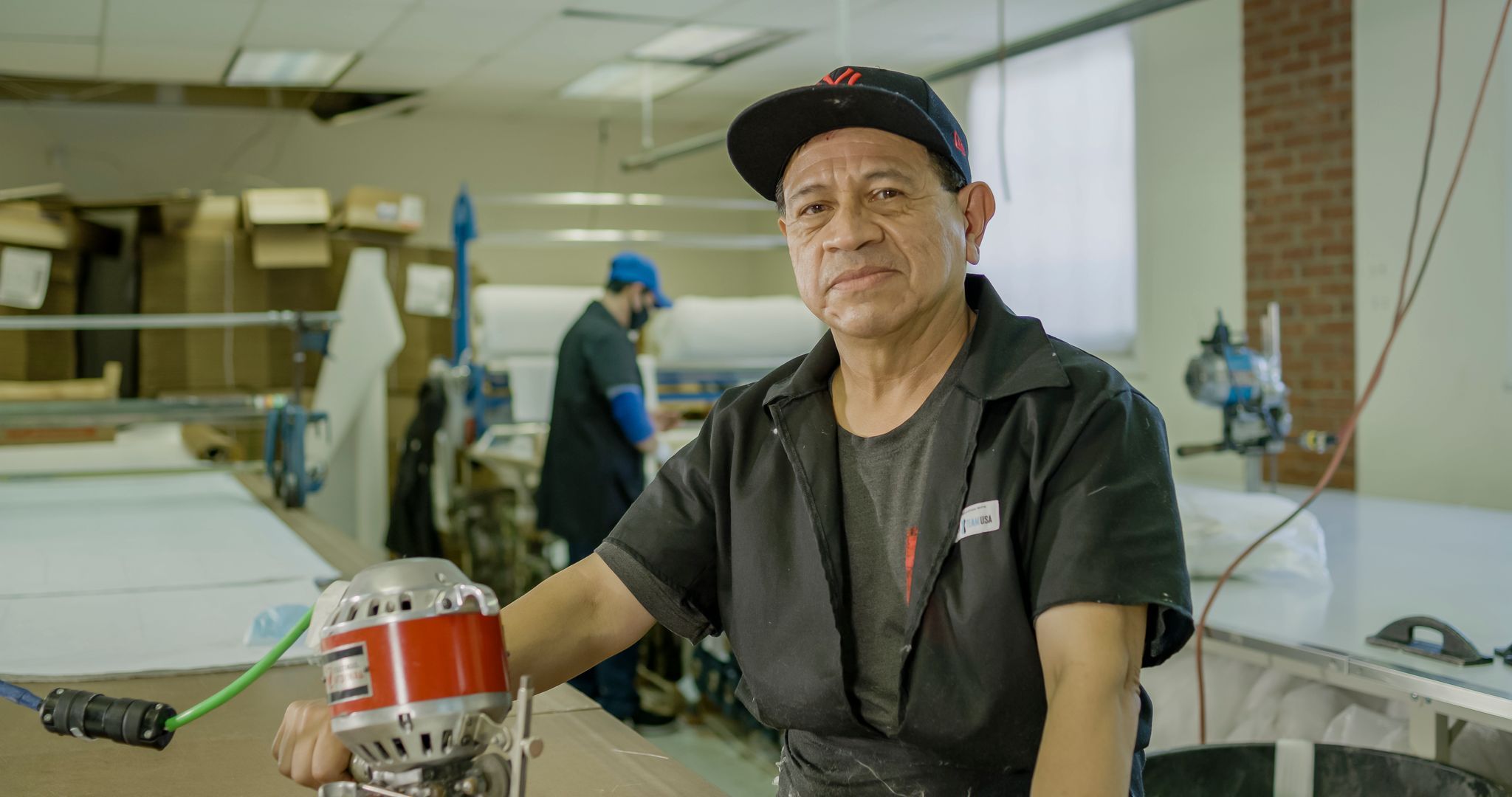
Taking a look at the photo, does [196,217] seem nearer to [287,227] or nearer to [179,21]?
[287,227]

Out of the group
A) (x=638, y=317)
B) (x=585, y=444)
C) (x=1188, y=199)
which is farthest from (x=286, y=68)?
(x=1188, y=199)

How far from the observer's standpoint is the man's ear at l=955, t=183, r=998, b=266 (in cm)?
127

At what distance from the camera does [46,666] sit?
1.62 metres

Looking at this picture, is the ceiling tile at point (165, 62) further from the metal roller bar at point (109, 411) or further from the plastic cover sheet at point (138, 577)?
the plastic cover sheet at point (138, 577)

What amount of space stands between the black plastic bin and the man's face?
70 cm

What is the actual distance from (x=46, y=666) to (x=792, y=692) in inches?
42.6

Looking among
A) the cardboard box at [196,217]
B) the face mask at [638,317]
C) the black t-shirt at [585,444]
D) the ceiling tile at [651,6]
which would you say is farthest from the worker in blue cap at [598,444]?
the cardboard box at [196,217]

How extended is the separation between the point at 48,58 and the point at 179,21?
1.19m

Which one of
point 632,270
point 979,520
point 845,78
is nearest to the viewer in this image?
point 979,520

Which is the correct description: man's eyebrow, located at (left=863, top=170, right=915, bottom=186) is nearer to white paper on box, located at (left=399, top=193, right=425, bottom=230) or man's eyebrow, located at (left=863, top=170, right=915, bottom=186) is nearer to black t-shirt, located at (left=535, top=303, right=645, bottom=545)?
black t-shirt, located at (left=535, top=303, right=645, bottom=545)

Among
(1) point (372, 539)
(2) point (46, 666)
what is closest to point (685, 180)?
(1) point (372, 539)

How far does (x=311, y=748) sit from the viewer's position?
923 millimetres

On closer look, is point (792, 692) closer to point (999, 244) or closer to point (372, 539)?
point (372, 539)

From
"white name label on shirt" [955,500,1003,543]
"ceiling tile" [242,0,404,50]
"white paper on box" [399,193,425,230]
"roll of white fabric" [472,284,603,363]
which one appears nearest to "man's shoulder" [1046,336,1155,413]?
"white name label on shirt" [955,500,1003,543]
